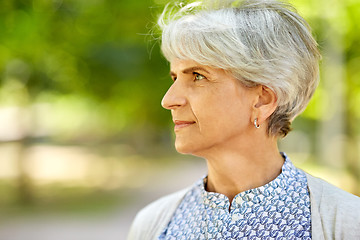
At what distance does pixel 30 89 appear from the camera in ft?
39.6

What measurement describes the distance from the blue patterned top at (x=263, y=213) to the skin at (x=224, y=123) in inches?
2.0

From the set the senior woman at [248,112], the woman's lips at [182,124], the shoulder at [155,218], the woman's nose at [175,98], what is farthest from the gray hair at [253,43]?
the shoulder at [155,218]

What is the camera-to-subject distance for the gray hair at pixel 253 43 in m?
1.78

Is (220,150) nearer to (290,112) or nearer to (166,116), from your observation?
(290,112)

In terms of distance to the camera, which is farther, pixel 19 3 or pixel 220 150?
pixel 19 3

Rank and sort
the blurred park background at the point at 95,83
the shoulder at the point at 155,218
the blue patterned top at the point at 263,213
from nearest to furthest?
the blue patterned top at the point at 263,213 < the shoulder at the point at 155,218 < the blurred park background at the point at 95,83

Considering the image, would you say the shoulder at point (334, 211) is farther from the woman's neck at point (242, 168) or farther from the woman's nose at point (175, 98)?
the woman's nose at point (175, 98)

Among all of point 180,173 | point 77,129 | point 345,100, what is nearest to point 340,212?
point 345,100

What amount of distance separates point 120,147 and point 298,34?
25.5 meters

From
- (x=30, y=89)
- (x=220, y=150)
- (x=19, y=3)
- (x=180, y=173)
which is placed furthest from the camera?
(x=180, y=173)

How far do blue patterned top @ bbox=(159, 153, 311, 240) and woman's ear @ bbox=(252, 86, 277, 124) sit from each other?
0.23 meters

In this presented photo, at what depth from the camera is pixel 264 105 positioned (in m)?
1.90

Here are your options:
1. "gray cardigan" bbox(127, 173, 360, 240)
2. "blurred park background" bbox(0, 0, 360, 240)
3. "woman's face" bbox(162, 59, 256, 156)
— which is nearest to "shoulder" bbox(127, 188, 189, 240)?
"gray cardigan" bbox(127, 173, 360, 240)

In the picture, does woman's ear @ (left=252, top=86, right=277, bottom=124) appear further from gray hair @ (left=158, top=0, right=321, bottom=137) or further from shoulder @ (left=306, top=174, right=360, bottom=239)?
shoulder @ (left=306, top=174, right=360, bottom=239)
